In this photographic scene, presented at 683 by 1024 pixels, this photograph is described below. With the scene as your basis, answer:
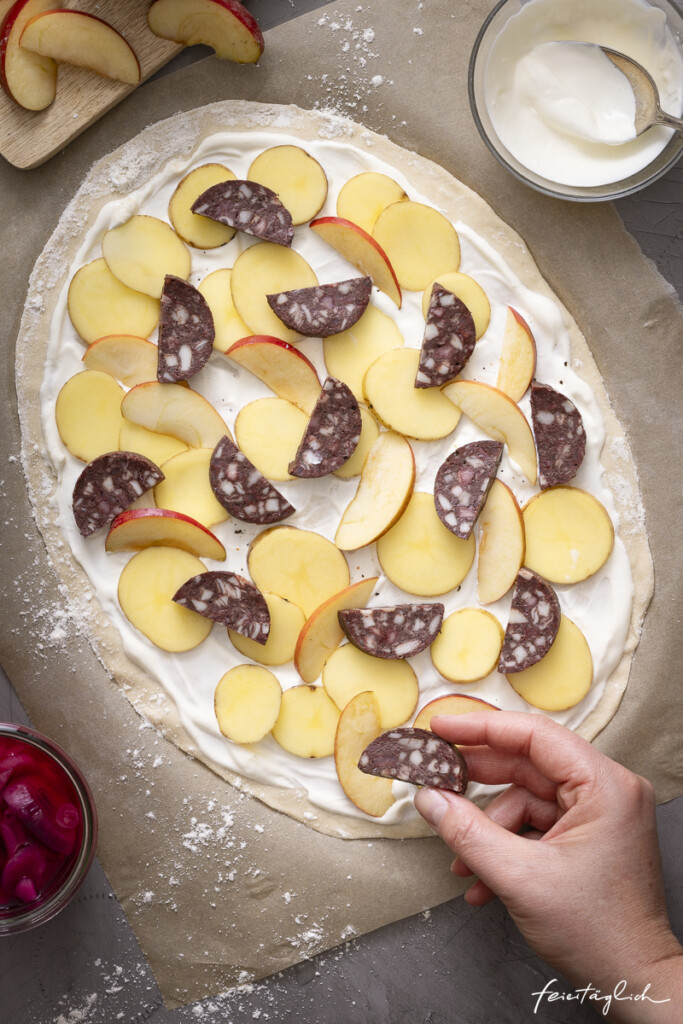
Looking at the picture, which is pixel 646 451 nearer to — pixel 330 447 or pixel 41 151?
pixel 330 447

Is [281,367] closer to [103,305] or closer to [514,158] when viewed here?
[103,305]

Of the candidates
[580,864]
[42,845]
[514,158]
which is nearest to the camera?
[580,864]

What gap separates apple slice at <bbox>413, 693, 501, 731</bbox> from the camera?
7.04 ft

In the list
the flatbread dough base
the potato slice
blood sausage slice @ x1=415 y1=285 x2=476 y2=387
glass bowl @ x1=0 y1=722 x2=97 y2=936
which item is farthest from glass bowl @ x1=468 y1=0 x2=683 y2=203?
glass bowl @ x1=0 y1=722 x2=97 y2=936

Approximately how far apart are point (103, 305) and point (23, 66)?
67 cm

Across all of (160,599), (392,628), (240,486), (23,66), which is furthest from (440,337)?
(23,66)

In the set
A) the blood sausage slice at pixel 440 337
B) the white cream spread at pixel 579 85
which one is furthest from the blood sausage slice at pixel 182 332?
the white cream spread at pixel 579 85

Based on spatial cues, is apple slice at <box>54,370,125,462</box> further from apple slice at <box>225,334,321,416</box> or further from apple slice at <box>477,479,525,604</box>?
apple slice at <box>477,479,525,604</box>

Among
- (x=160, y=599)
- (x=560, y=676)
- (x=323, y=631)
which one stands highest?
(x=560, y=676)

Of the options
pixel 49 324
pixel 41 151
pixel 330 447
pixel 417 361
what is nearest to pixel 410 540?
pixel 330 447

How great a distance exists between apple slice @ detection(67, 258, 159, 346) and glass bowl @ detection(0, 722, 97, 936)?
1027 millimetres

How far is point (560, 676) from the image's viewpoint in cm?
216

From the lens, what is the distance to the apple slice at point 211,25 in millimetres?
2131

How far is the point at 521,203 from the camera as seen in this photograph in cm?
224
